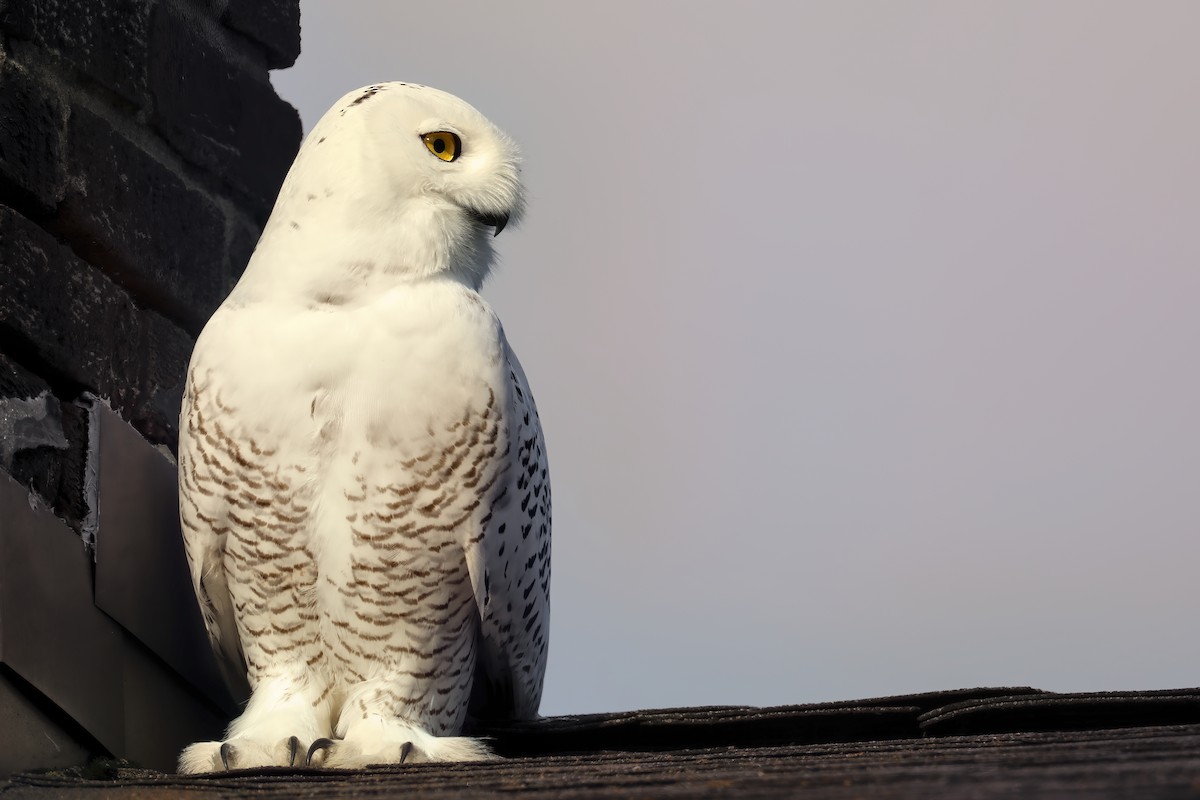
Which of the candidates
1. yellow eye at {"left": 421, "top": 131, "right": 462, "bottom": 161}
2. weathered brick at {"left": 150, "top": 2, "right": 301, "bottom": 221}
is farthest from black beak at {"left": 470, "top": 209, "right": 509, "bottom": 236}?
weathered brick at {"left": 150, "top": 2, "right": 301, "bottom": 221}

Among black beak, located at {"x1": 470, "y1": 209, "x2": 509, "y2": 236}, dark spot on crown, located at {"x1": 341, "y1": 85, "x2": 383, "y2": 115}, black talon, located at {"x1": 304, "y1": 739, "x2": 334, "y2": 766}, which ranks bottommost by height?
black talon, located at {"x1": 304, "y1": 739, "x2": 334, "y2": 766}

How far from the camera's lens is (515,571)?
105 inches

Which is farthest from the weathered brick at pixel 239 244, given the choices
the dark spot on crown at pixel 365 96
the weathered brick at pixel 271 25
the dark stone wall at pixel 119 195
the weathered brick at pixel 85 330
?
the dark spot on crown at pixel 365 96

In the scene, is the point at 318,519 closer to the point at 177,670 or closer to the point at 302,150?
the point at 177,670

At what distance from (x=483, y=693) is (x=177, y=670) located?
0.63m

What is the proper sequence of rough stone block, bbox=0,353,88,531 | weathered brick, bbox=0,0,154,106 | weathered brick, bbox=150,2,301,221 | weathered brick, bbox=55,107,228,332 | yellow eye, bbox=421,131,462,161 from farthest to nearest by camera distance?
1. weathered brick, bbox=150,2,301,221
2. yellow eye, bbox=421,131,462,161
3. weathered brick, bbox=55,107,228,332
4. weathered brick, bbox=0,0,154,106
5. rough stone block, bbox=0,353,88,531

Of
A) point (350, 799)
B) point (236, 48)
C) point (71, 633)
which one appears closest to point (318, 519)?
point (71, 633)

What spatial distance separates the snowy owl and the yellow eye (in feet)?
0.32

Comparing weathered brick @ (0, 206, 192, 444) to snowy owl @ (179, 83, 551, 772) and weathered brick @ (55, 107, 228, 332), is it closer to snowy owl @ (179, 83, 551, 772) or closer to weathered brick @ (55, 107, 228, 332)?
weathered brick @ (55, 107, 228, 332)

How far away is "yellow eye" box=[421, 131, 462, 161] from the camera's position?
9.24ft

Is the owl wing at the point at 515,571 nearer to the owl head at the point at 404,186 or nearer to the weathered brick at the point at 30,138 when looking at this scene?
the owl head at the point at 404,186

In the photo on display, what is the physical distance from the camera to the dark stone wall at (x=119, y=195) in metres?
2.48

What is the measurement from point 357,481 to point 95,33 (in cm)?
106

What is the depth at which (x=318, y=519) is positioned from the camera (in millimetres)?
2498
